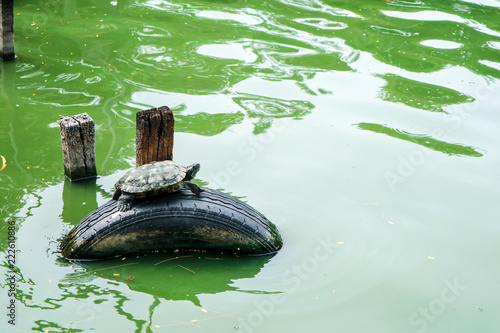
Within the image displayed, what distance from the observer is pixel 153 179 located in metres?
4.33

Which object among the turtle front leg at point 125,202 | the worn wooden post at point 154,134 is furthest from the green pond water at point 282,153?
the worn wooden post at point 154,134

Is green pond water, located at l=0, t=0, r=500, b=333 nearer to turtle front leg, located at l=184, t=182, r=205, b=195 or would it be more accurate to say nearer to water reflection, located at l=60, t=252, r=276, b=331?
water reflection, located at l=60, t=252, r=276, b=331

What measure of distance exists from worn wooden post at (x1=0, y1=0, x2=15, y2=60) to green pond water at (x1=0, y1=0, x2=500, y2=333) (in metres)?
0.21

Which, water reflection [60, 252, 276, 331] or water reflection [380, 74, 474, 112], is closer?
water reflection [60, 252, 276, 331]

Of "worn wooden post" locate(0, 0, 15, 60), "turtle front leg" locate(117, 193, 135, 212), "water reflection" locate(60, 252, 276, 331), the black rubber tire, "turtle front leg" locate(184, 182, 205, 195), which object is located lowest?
"water reflection" locate(60, 252, 276, 331)

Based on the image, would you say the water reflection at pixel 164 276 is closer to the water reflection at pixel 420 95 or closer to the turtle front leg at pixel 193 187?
the turtle front leg at pixel 193 187

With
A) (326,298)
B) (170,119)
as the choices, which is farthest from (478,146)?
(170,119)

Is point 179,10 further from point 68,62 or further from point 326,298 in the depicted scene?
point 326,298

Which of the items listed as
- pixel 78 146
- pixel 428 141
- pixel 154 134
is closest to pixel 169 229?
pixel 154 134

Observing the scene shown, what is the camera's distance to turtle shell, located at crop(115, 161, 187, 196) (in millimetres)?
4293

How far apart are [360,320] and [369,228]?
1.20m

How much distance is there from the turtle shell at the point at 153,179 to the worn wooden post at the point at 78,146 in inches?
36.9

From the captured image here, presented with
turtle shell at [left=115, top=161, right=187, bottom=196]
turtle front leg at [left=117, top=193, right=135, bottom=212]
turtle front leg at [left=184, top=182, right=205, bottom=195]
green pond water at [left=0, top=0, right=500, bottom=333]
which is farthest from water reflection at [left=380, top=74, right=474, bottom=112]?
turtle front leg at [left=117, top=193, right=135, bottom=212]

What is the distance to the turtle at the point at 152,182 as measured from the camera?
430cm
